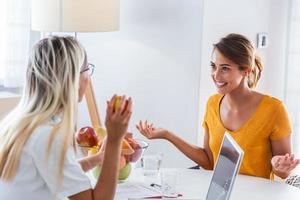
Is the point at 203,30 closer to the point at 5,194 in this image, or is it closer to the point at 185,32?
the point at 185,32

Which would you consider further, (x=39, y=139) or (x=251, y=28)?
(x=251, y=28)

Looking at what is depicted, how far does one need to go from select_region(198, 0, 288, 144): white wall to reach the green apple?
4.07ft

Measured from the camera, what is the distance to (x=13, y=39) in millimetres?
3225

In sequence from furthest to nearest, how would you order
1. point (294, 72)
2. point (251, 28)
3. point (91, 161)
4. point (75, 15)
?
point (294, 72) < point (251, 28) < point (75, 15) < point (91, 161)

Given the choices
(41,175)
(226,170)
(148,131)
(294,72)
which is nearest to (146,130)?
(148,131)

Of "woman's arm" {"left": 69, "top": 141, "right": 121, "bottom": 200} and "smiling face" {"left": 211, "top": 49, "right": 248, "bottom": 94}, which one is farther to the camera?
"smiling face" {"left": 211, "top": 49, "right": 248, "bottom": 94}

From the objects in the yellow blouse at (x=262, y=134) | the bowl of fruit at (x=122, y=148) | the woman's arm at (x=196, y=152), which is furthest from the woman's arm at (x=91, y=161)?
the yellow blouse at (x=262, y=134)

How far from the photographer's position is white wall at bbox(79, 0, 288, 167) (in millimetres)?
3205

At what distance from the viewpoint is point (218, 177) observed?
1.81 metres

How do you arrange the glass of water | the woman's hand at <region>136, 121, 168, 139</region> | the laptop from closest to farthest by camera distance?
1. the laptop
2. the glass of water
3. the woman's hand at <region>136, 121, 168, 139</region>

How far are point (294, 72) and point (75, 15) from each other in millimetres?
1625

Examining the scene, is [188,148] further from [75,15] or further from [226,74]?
[75,15]

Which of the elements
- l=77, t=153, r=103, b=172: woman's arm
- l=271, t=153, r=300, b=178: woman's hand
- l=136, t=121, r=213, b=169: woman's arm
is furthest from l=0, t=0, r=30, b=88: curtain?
l=271, t=153, r=300, b=178: woman's hand

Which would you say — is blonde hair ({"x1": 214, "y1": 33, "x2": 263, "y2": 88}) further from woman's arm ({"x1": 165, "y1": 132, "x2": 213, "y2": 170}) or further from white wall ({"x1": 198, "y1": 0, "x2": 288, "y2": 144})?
white wall ({"x1": 198, "y1": 0, "x2": 288, "y2": 144})
